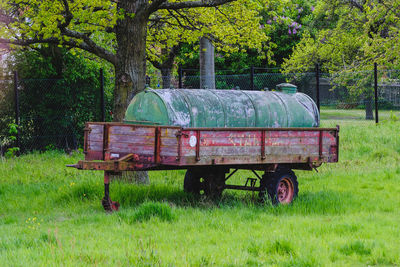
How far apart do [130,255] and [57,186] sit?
5678 millimetres

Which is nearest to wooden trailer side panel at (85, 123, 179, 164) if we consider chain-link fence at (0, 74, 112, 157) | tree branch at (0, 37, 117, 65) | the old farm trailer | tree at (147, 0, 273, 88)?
the old farm trailer

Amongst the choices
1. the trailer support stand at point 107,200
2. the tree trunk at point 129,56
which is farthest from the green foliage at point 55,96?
the trailer support stand at point 107,200

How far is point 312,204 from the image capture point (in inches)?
347

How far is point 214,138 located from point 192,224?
1.51 m

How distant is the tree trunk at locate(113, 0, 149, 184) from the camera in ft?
36.6

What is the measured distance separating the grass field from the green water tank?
129 cm

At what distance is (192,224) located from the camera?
7.25 meters

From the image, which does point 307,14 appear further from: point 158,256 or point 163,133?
Result: point 158,256

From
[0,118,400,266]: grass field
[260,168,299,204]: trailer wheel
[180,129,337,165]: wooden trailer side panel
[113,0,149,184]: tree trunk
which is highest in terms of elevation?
[113,0,149,184]: tree trunk

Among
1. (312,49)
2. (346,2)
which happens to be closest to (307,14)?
(312,49)

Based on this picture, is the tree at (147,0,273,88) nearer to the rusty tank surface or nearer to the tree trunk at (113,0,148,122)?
the tree trunk at (113,0,148,122)

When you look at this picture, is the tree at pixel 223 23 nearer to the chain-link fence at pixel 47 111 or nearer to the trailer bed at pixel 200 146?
the chain-link fence at pixel 47 111

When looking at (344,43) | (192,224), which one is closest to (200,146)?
(192,224)

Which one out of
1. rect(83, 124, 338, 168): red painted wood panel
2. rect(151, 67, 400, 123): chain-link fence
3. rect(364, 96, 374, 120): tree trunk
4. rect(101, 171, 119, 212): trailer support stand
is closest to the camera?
rect(83, 124, 338, 168): red painted wood panel
